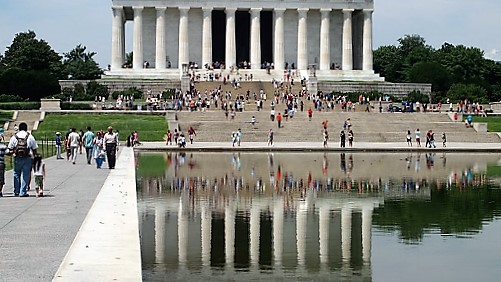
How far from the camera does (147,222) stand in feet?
66.6

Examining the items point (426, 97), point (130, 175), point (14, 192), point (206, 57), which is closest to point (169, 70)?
point (206, 57)

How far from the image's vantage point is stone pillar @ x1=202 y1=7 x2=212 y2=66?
10106cm

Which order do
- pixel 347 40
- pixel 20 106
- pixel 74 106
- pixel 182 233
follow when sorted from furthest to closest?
pixel 347 40, pixel 20 106, pixel 74 106, pixel 182 233

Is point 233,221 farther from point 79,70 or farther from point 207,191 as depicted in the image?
point 79,70

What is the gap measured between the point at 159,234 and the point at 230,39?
83.8 m

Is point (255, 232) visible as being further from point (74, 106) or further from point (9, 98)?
point (9, 98)

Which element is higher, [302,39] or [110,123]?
[302,39]

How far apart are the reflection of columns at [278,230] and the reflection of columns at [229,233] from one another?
0.80 meters

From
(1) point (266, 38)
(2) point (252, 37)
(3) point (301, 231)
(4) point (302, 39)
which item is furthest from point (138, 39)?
(3) point (301, 231)

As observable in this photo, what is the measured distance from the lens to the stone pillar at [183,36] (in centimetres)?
10104

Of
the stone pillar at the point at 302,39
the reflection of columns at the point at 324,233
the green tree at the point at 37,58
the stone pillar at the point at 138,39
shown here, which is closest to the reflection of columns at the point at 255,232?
the reflection of columns at the point at 324,233

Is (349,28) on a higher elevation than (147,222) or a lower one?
higher

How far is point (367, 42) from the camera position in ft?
338

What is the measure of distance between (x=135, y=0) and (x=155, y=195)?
7742 centimetres
